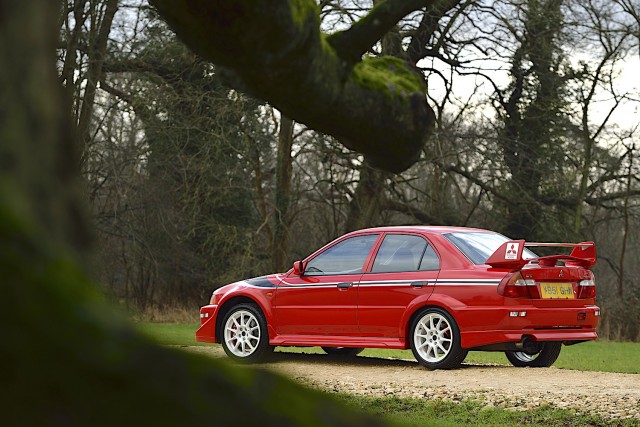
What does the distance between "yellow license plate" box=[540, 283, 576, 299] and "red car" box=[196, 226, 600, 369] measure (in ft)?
0.04

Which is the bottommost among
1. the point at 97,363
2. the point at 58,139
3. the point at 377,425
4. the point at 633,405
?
the point at 633,405

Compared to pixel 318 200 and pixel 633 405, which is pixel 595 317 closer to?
pixel 633 405

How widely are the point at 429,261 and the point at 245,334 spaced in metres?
2.72

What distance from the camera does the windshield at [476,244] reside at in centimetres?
1317

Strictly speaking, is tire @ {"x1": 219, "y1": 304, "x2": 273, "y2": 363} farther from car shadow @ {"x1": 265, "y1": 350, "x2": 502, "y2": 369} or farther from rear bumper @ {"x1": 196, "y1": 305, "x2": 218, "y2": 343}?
car shadow @ {"x1": 265, "y1": 350, "x2": 502, "y2": 369}

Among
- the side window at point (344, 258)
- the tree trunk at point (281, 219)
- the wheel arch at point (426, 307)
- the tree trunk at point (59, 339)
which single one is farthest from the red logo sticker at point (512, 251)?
the tree trunk at point (281, 219)

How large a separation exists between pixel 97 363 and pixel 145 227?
96.3 ft

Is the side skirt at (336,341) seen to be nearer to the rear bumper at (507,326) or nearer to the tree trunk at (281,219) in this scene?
the rear bumper at (507,326)

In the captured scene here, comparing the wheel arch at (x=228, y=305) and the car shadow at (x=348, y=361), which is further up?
the wheel arch at (x=228, y=305)

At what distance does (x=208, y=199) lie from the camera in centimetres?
2872

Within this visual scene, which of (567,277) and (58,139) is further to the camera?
(567,277)

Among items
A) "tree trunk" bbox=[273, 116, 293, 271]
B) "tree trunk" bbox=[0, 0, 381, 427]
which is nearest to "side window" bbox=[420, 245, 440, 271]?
"tree trunk" bbox=[0, 0, 381, 427]

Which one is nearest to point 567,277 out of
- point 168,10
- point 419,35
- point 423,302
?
point 423,302

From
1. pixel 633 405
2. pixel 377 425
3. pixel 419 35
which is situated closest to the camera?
pixel 377 425
